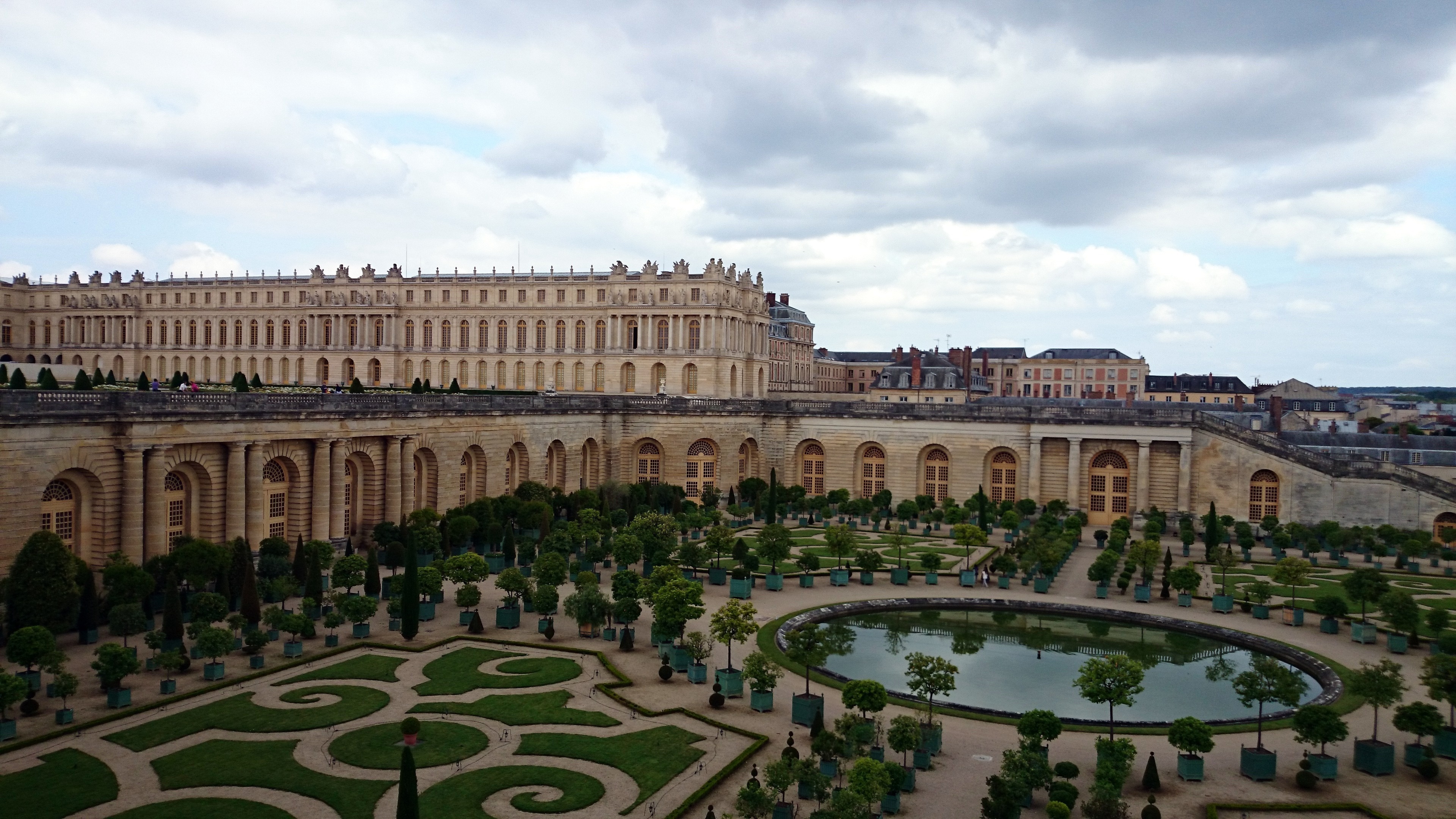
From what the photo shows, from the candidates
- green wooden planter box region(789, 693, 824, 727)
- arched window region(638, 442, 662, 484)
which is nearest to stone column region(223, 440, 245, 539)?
green wooden planter box region(789, 693, 824, 727)

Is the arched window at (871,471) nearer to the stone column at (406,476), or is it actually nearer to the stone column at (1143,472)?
the stone column at (1143,472)

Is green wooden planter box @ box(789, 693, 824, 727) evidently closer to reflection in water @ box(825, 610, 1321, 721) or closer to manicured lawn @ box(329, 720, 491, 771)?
reflection in water @ box(825, 610, 1321, 721)

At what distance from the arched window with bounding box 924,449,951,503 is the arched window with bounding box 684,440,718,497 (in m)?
13.8

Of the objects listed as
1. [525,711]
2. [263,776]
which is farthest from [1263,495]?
[263,776]

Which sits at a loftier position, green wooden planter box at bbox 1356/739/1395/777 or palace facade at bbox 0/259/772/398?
palace facade at bbox 0/259/772/398

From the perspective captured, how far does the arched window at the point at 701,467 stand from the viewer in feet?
219

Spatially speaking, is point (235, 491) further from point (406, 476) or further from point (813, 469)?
point (813, 469)

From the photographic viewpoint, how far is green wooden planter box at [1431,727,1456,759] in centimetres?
2433

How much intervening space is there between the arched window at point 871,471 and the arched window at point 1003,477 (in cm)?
719

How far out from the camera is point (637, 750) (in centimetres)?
2377

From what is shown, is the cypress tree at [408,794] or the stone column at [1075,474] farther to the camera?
the stone column at [1075,474]

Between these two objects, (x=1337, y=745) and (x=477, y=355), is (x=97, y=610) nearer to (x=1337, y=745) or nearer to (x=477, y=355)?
(x=1337, y=745)

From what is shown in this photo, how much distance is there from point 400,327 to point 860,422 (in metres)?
43.5

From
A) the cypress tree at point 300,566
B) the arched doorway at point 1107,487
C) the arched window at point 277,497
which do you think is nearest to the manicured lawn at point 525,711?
the cypress tree at point 300,566
